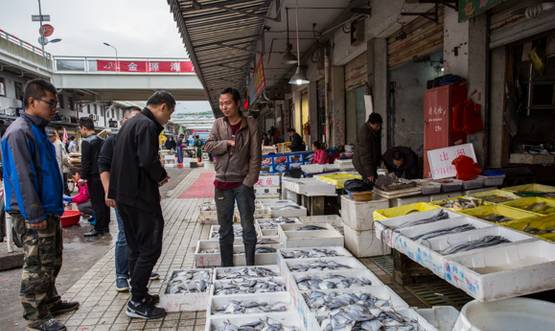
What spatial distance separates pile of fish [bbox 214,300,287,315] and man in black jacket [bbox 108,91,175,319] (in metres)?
0.80

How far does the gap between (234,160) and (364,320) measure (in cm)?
238

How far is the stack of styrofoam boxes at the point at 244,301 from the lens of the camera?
127 inches

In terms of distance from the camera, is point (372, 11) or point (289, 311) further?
point (372, 11)

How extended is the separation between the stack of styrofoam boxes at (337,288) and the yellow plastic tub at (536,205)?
184cm

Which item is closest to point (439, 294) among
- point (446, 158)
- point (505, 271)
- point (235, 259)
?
point (505, 271)

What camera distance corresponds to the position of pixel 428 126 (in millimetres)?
7078

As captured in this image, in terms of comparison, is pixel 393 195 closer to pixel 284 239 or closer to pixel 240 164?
pixel 284 239

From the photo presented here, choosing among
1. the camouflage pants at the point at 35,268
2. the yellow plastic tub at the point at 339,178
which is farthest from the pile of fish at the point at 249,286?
the yellow plastic tub at the point at 339,178

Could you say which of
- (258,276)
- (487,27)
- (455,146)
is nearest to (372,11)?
(487,27)

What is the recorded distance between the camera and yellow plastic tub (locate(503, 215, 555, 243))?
355 cm

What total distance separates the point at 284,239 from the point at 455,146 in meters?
3.28

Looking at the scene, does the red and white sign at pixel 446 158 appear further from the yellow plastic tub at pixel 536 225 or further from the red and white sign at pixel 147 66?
the red and white sign at pixel 147 66

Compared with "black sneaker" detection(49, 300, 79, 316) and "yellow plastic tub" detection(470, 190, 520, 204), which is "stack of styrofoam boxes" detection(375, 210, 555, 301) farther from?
"black sneaker" detection(49, 300, 79, 316)

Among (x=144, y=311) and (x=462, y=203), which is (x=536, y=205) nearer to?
(x=462, y=203)
